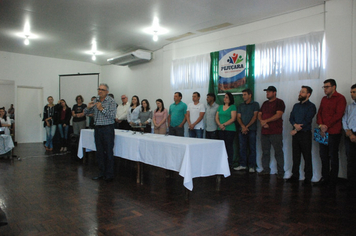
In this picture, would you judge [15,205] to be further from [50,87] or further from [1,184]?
[50,87]

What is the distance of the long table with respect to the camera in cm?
325

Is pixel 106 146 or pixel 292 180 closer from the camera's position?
pixel 106 146

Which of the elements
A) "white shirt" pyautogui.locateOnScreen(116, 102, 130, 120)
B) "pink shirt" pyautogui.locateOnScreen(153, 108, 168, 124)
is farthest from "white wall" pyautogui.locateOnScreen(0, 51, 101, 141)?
"pink shirt" pyautogui.locateOnScreen(153, 108, 168, 124)

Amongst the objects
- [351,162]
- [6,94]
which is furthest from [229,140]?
[6,94]

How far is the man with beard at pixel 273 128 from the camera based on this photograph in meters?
4.66

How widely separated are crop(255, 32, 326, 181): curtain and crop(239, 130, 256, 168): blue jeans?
235 mm

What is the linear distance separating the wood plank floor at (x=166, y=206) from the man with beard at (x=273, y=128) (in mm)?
334

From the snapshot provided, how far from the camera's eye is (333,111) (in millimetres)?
4012

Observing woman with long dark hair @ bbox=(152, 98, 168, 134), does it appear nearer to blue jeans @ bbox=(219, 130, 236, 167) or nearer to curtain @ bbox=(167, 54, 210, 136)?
curtain @ bbox=(167, 54, 210, 136)

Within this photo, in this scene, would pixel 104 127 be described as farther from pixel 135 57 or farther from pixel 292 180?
pixel 135 57

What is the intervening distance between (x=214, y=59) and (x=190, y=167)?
359 cm

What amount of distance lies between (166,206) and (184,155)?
0.63m

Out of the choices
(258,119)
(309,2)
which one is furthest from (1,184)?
(309,2)

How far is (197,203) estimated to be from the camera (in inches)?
126
